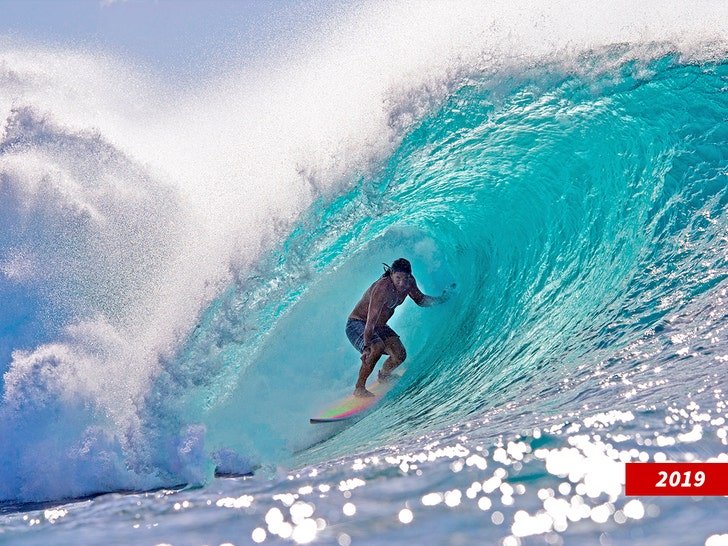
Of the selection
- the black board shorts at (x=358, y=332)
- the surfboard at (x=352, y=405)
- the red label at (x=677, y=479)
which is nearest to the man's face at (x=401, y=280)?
the black board shorts at (x=358, y=332)

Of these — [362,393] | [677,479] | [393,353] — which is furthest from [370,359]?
[677,479]

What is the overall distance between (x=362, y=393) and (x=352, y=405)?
19cm

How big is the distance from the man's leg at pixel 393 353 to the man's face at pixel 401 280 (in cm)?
56

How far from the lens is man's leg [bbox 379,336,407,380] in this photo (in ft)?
23.7

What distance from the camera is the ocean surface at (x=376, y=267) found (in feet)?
18.5

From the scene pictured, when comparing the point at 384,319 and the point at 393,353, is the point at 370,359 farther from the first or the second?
the point at 384,319

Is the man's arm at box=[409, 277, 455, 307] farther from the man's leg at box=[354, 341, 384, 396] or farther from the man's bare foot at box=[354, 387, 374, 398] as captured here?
the man's bare foot at box=[354, 387, 374, 398]

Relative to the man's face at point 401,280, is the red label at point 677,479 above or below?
below

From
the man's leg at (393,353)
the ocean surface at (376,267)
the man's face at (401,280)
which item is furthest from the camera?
the man's leg at (393,353)

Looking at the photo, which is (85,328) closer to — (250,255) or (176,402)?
(176,402)

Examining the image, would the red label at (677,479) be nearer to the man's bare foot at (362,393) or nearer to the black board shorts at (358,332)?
the black board shorts at (358,332)

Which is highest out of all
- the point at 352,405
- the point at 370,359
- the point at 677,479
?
the point at 370,359

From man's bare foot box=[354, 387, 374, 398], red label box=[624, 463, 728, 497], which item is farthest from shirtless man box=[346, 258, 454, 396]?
red label box=[624, 463, 728, 497]

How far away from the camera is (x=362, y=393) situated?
730 centimetres
